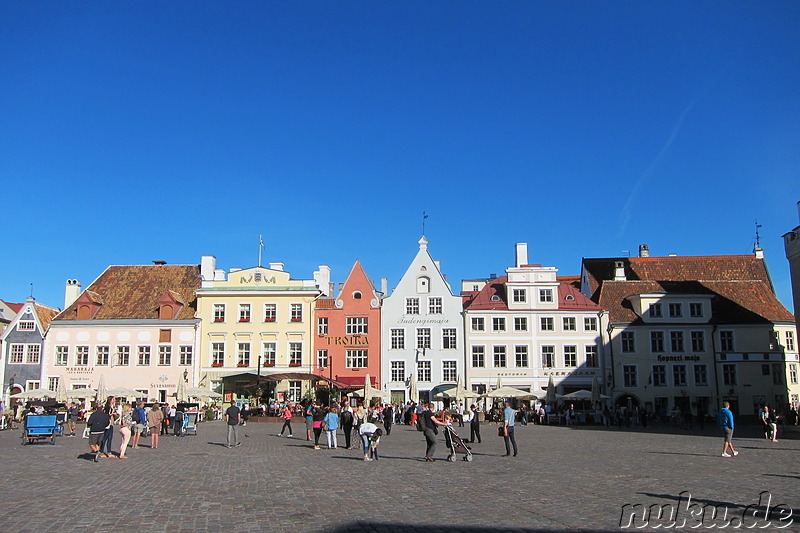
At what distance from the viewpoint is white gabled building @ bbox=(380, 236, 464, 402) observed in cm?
5359

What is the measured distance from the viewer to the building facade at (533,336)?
5272 centimetres

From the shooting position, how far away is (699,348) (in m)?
52.3

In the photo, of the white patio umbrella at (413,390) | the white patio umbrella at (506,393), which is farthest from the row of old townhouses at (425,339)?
the white patio umbrella at (506,393)

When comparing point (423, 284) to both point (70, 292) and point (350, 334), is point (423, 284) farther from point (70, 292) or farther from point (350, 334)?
point (70, 292)

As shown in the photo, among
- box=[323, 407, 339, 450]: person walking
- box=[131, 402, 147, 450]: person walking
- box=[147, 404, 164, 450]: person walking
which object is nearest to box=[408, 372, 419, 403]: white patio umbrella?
box=[131, 402, 147, 450]: person walking

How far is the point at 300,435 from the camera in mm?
33062

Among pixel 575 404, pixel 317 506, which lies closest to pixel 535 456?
pixel 317 506

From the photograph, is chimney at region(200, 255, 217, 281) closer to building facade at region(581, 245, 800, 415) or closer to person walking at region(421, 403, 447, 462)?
building facade at region(581, 245, 800, 415)

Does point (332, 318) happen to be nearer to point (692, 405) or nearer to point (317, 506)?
point (692, 405)

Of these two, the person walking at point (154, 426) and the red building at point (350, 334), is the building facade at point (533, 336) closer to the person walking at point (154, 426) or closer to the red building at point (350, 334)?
the red building at point (350, 334)

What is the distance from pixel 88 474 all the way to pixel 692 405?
44167 mm

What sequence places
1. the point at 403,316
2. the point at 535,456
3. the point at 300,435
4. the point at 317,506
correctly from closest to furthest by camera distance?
1. the point at 317,506
2. the point at 535,456
3. the point at 300,435
4. the point at 403,316

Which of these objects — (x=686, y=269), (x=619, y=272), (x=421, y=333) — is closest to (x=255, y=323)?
(x=421, y=333)

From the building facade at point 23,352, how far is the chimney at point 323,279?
67.0 ft
